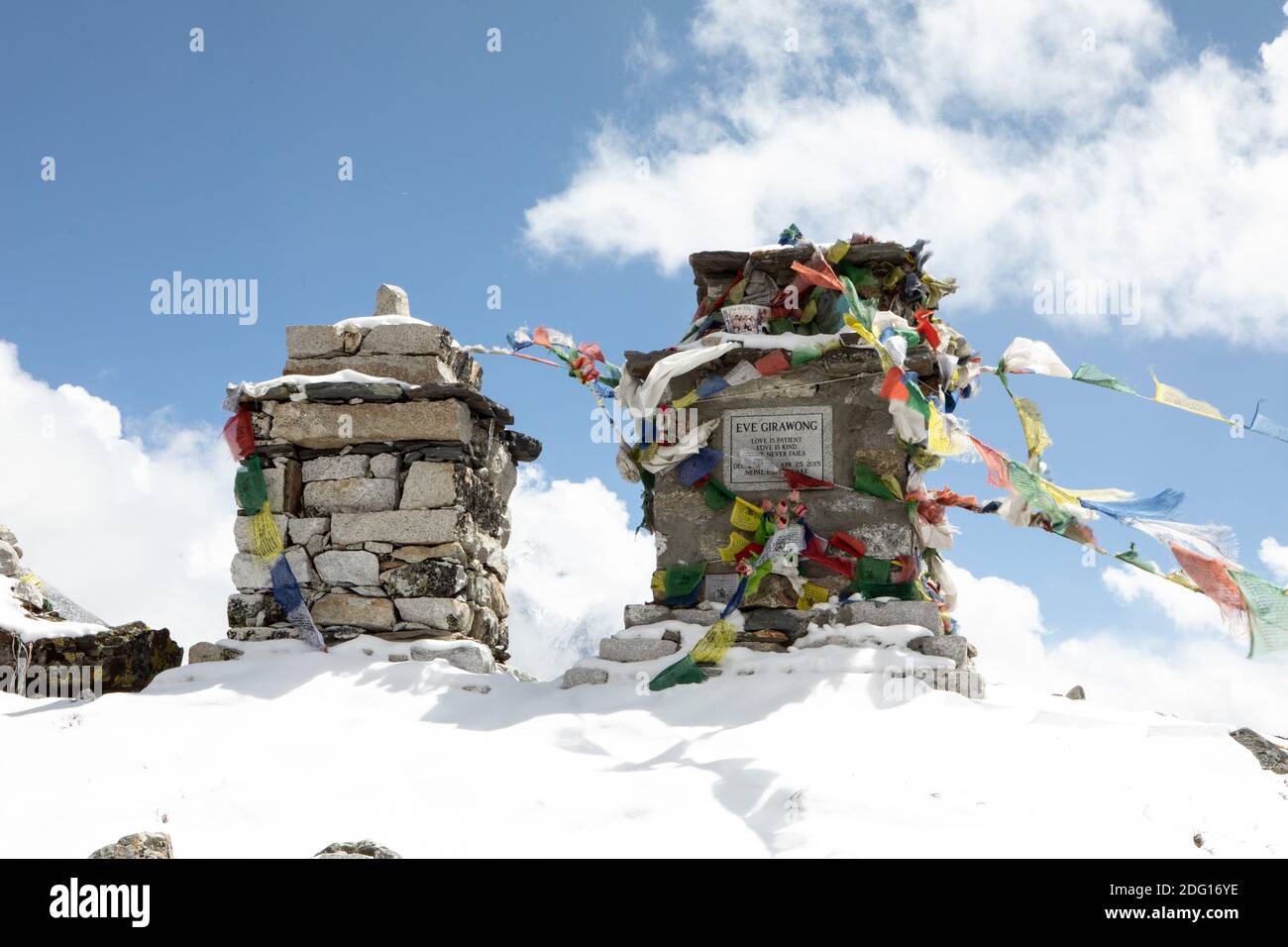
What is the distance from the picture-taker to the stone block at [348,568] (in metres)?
8.01

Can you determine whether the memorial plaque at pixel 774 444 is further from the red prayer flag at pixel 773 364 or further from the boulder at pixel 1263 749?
the boulder at pixel 1263 749

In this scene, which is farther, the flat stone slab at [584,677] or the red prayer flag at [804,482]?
the red prayer flag at [804,482]

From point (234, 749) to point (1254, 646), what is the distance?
5.54m

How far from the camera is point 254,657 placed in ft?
25.7

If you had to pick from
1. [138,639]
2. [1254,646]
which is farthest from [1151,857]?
[138,639]

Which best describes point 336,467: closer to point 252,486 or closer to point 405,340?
point 252,486

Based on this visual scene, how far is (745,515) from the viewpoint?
294 inches

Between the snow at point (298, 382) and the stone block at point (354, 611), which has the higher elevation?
the snow at point (298, 382)

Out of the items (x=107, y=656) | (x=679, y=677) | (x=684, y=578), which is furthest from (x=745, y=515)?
(x=107, y=656)

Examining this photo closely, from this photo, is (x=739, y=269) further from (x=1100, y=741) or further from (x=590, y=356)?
(x=1100, y=741)

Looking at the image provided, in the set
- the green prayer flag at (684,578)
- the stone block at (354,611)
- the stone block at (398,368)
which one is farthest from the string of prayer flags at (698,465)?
the stone block at (354,611)

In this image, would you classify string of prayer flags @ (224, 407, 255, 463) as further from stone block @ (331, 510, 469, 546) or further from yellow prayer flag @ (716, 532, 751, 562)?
yellow prayer flag @ (716, 532, 751, 562)

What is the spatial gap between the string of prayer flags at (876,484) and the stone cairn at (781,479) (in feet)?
0.15
